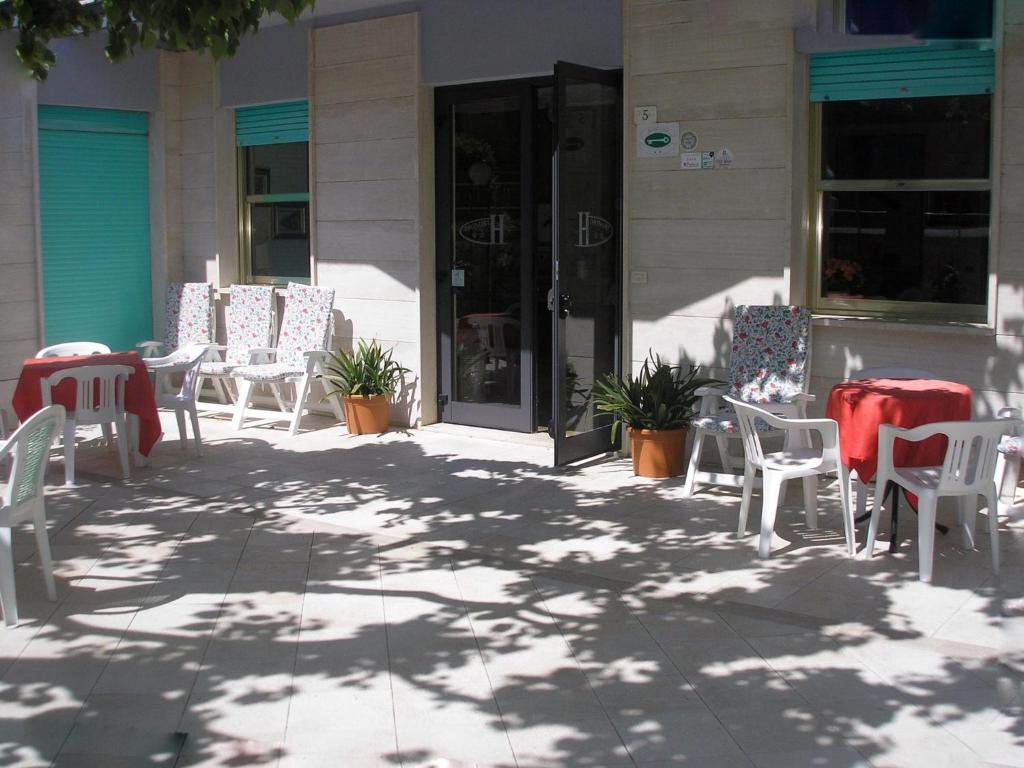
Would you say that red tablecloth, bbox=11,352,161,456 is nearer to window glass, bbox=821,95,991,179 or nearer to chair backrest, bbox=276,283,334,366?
chair backrest, bbox=276,283,334,366

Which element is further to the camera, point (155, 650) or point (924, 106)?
point (924, 106)

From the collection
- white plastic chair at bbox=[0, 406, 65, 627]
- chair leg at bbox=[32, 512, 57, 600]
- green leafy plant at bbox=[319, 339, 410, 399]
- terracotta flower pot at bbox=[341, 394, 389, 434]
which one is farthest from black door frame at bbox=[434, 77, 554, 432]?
chair leg at bbox=[32, 512, 57, 600]

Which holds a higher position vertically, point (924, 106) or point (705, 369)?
point (924, 106)

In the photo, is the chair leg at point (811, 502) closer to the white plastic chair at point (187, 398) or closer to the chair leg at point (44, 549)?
the chair leg at point (44, 549)

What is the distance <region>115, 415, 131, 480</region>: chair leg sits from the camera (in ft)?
24.6

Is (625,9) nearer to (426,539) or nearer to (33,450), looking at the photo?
(426,539)

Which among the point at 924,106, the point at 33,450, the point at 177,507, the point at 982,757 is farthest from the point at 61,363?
the point at 982,757

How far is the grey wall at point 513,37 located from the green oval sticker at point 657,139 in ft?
1.83

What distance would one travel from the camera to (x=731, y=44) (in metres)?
7.34

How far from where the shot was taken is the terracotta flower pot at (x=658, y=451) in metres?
7.35

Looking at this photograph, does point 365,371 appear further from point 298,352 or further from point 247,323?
point 247,323

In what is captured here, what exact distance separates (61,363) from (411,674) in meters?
4.13

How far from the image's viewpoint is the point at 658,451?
24.2 ft

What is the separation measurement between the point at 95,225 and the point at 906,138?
22.0 ft
